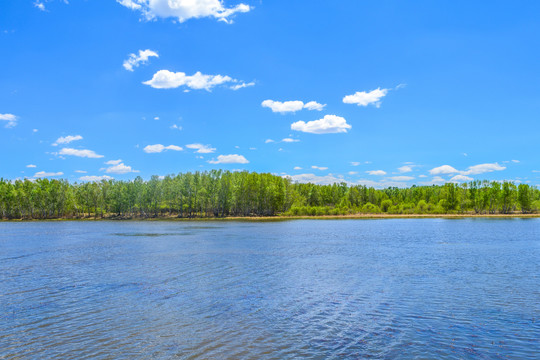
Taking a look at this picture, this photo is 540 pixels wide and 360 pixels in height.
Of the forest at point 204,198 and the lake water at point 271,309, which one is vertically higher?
the forest at point 204,198

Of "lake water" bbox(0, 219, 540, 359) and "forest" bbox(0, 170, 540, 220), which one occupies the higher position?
"forest" bbox(0, 170, 540, 220)

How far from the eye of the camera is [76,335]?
1569cm

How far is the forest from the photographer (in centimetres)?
17438

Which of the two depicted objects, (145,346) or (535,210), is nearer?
(145,346)

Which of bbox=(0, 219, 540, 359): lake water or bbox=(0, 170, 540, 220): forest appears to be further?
bbox=(0, 170, 540, 220): forest

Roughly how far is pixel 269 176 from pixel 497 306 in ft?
545

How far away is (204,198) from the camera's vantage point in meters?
175

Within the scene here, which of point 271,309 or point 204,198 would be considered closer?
point 271,309

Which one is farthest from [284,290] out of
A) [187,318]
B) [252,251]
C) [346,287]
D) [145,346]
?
[252,251]

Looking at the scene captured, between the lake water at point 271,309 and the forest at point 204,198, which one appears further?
the forest at point 204,198

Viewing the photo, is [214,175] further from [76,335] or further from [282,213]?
[76,335]

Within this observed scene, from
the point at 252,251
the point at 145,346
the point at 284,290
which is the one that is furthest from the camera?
the point at 252,251

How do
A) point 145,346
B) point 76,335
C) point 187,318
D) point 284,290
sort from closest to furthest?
point 145,346, point 76,335, point 187,318, point 284,290

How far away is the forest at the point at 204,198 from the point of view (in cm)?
17438
